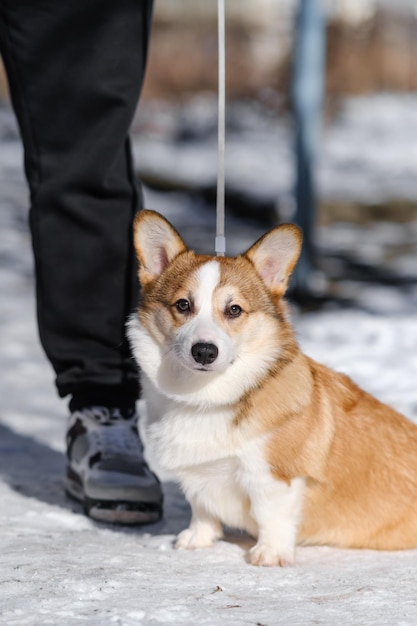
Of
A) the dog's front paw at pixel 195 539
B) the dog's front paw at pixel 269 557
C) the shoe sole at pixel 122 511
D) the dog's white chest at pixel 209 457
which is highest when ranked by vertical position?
the dog's white chest at pixel 209 457

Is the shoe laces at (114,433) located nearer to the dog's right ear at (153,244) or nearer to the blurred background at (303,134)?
the dog's right ear at (153,244)

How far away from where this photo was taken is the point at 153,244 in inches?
91.7

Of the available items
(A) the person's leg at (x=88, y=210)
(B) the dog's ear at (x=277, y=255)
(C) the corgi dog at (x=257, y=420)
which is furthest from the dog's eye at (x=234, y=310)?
(A) the person's leg at (x=88, y=210)

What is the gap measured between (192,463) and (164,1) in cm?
1414

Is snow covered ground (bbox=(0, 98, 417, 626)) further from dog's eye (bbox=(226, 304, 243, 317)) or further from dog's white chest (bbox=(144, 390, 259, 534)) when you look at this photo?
dog's eye (bbox=(226, 304, 243, 317))

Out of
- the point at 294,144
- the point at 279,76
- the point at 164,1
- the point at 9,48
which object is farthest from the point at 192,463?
the point at 164,1

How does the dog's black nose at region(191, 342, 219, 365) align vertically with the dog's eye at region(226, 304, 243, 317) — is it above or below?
below

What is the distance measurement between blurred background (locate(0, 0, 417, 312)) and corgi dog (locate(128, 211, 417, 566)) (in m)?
2.83

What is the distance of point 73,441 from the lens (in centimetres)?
256

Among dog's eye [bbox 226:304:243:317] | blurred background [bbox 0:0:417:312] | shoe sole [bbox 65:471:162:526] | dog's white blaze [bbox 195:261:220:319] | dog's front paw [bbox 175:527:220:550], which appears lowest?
blurred background [bbox 0:0:417:312]

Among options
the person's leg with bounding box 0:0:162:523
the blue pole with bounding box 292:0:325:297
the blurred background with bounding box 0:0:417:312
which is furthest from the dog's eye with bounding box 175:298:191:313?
the blue pole with bounding box 292:0:325:297

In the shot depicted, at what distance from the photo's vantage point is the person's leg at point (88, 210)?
7.97ft

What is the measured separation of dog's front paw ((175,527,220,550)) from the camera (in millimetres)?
2232

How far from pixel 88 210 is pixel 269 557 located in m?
0.94
